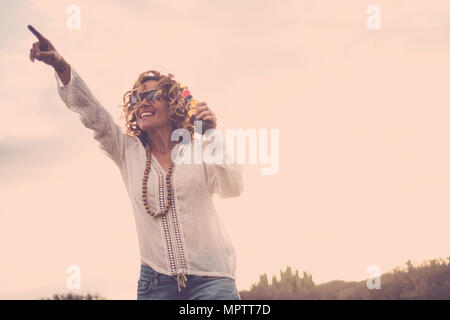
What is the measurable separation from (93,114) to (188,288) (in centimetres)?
130

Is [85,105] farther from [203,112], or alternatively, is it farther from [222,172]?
[222,172]

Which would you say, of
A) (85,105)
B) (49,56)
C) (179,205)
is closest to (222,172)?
(179,205)

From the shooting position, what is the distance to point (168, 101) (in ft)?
12.0

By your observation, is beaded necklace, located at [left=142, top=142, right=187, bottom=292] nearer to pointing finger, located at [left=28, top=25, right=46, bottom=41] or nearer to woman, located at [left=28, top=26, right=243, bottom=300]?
woman, located at [left=28, top=26, right=243, bottom=300]

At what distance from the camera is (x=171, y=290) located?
3135mm

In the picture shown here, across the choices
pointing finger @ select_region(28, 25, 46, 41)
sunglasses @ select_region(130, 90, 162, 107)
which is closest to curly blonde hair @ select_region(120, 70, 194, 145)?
sunglasses @ select_region(130, 90, 162, 107)

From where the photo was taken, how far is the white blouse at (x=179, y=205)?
10.4 ft

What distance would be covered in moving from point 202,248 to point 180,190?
1.30 ft

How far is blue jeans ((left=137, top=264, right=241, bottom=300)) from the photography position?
10.2 ft

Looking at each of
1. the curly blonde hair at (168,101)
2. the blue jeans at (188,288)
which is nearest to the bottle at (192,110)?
the curly blonde hair at (168,101)
